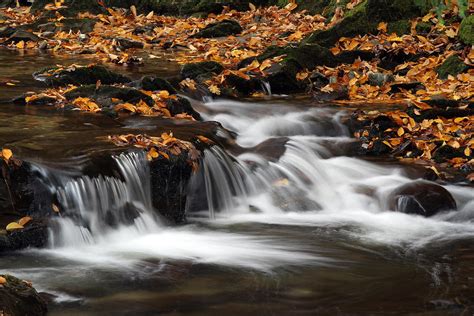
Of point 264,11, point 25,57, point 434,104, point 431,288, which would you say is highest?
point 264,11

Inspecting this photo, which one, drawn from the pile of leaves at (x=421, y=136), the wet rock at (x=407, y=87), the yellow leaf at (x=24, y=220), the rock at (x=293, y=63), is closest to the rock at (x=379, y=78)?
the wet rock at (x=407, y=87)

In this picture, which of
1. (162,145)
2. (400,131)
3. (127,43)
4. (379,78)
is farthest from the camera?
(127,43)

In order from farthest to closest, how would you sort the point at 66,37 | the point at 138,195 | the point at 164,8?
the point at 164,8 → the point at 66,37 → the point at 138,195

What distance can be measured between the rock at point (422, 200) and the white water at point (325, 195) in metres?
0.07

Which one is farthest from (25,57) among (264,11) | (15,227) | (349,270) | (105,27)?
(349,270)

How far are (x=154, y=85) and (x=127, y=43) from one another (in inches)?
198

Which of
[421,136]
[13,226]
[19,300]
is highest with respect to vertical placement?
[421,136]

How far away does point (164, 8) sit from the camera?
1828 cm

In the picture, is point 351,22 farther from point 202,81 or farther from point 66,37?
point 66,37

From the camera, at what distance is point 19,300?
4.17m

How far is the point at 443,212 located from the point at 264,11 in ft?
34.3

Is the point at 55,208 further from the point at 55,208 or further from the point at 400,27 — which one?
the point at 400,27

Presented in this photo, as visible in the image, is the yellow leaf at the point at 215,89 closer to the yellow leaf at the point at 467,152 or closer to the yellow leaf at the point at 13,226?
the yellow leaf at the point at 467,152

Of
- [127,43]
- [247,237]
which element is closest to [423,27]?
[127,43]
